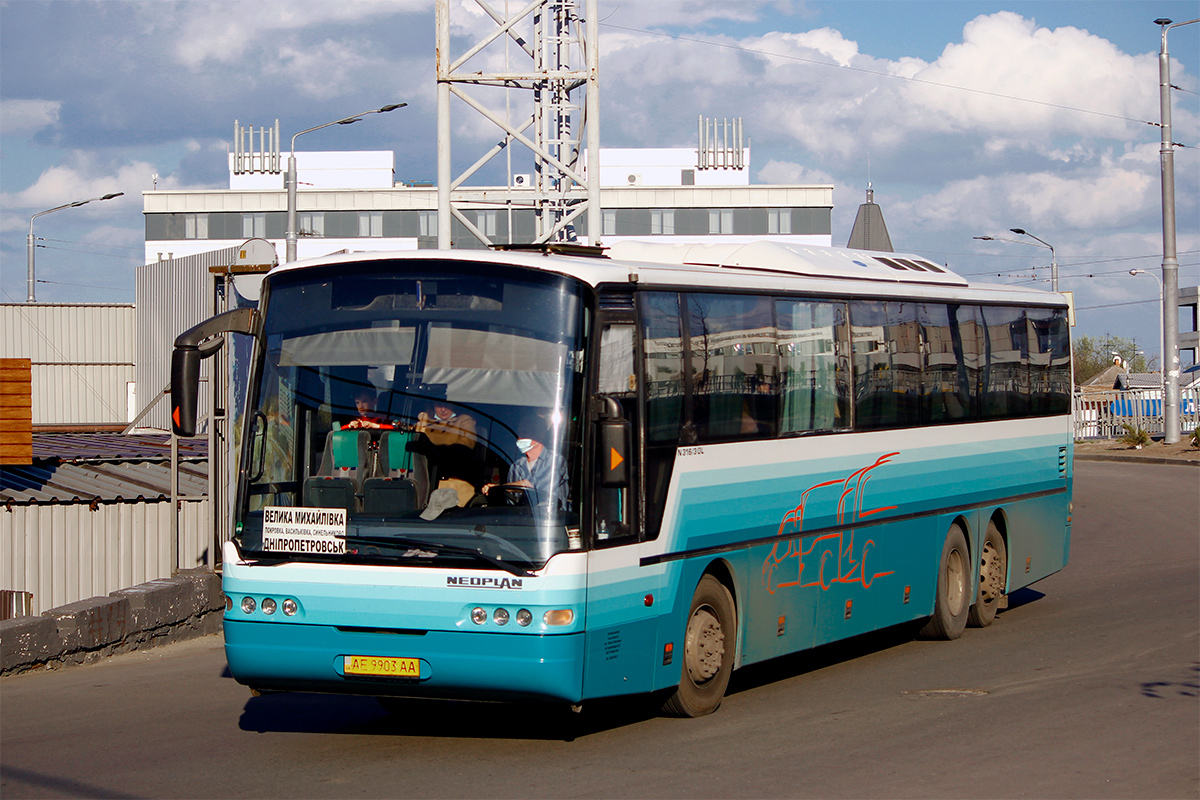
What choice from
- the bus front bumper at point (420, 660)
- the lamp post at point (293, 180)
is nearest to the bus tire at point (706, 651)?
the bus front bumper at point (420, 660)

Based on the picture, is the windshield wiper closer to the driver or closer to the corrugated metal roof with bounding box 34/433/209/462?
the driver

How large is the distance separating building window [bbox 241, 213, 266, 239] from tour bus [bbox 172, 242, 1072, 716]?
82489 millimetres

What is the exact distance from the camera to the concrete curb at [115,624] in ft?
37.2

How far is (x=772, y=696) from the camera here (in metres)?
10.1

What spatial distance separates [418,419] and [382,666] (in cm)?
143

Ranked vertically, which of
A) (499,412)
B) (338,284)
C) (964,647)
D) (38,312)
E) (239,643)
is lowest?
(964,647)

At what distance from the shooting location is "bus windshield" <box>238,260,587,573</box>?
307 inches

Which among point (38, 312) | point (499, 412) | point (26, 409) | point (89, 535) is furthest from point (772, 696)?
point (38, 312)

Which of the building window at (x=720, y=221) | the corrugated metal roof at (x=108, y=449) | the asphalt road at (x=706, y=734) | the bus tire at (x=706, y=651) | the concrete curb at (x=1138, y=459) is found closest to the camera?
the asphalt road at (x=706, y=734)

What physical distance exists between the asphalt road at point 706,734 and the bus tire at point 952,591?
0.80 ft

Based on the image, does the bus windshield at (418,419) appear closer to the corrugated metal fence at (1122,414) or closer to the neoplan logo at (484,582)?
the neoplan logo at (484,582)

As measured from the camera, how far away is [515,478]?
7.78 meters

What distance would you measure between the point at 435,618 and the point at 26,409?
1205 centimetres

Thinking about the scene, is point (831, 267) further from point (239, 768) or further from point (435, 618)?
point (239, 768)
